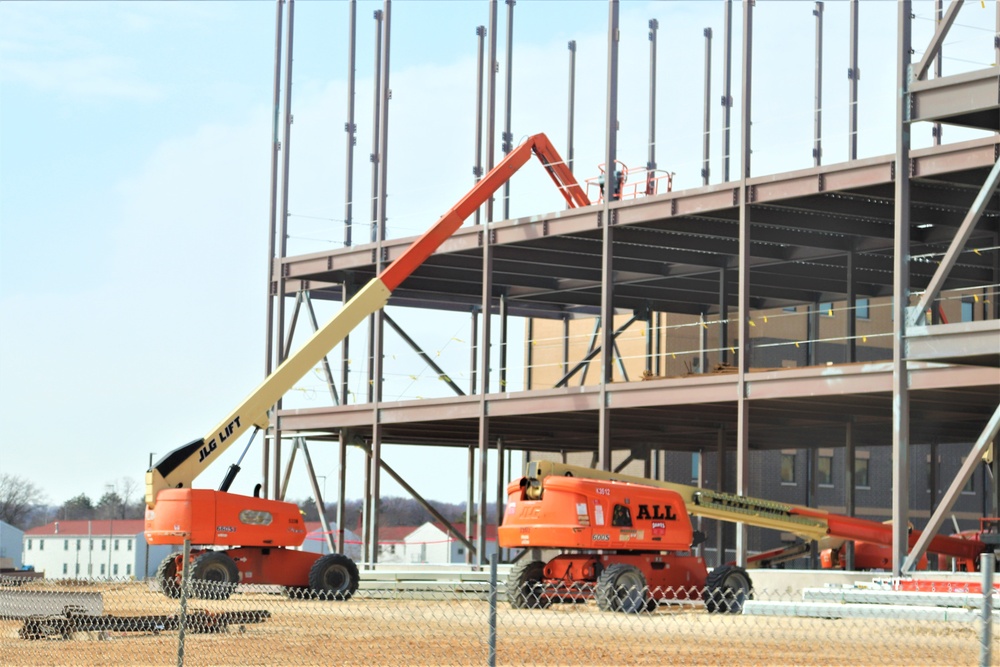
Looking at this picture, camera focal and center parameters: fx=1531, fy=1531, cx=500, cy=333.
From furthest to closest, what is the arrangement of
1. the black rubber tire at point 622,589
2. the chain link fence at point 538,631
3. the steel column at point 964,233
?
the black rubber tire at point 622,589 < the steel column at point 964,233 < the chain link fence at point 538,631

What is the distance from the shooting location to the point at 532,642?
18.5m

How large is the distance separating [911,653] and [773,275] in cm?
2308

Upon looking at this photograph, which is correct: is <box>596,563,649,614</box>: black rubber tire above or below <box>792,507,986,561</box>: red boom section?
below

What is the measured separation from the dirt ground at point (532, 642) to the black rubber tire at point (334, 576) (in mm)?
5232

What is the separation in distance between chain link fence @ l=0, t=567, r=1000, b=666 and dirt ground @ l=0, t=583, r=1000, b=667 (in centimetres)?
3

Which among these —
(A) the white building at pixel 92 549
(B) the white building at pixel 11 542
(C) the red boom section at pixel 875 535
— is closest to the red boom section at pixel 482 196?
(C) the red boom section at pixel 875 535

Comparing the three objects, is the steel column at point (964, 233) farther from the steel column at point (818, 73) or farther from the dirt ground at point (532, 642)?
the steel column at point (818, 73)

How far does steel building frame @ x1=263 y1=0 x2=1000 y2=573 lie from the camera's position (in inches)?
928

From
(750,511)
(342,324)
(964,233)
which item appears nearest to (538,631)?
(750,511)

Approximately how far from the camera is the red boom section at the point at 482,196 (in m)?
34.0

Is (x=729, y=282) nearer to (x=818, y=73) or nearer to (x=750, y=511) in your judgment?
(x=818, y=73)

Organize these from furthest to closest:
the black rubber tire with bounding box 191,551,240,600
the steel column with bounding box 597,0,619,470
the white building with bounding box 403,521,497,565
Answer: the white building with bounding box 403,521,497,565 < the steel column with bounding box 597,0,619,470 < the black rubber tire with bounding box 191,551,240,600

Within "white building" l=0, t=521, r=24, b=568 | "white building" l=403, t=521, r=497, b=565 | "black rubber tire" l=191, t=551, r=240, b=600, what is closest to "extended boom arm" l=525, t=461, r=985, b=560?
→ "black rubber tire" l=191, t=551, r=240, b=600

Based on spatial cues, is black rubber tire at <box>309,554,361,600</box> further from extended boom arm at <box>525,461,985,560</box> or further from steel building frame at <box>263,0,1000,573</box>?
extended boom arm at <box>525,461,985,560</box>
